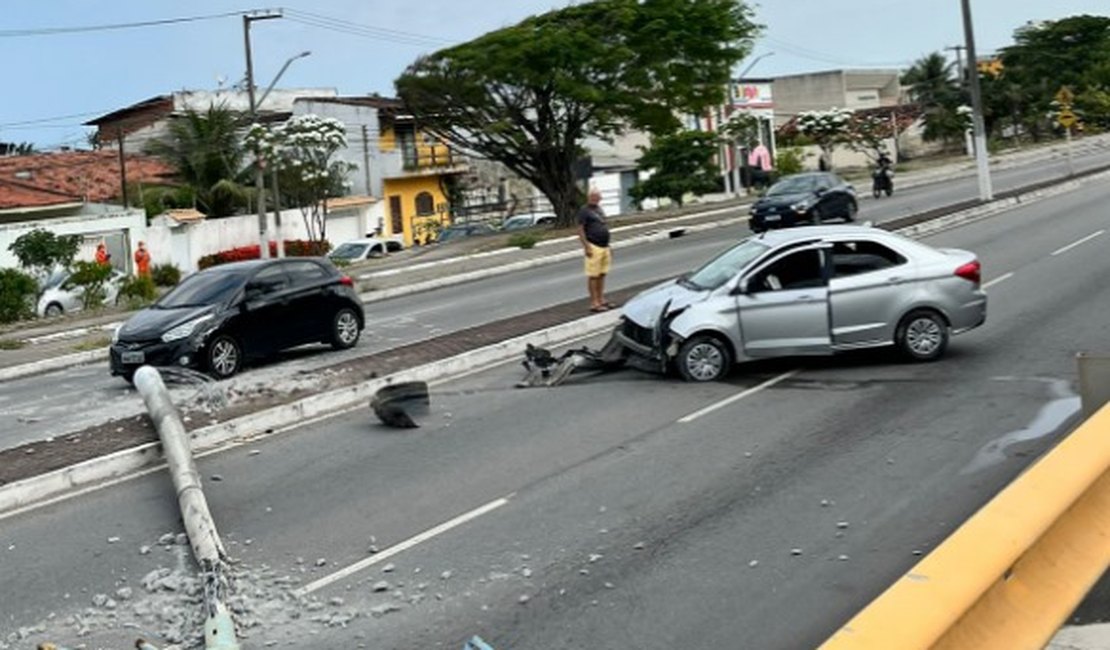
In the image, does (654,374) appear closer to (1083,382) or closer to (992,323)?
(992,323)

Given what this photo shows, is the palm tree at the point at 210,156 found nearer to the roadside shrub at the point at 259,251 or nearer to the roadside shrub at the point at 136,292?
the roadside shrub at the point at 259,251

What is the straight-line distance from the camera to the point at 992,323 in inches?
657

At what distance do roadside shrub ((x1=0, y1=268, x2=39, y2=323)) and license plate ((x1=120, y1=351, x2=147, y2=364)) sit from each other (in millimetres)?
15642

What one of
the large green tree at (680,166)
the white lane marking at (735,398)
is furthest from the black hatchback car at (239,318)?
the large green tree at (680,166)

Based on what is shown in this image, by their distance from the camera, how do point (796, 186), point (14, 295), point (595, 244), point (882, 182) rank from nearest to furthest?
point (595, 244)
point (14, 295)
point (796, 186)
point (882, 182)

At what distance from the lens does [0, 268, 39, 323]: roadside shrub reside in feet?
101

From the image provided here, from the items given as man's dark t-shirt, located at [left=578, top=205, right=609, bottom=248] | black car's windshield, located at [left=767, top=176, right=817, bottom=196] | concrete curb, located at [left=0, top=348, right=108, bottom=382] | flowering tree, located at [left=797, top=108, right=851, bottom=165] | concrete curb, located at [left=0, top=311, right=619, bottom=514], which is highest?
flowering tree, located at [left=797, top=108, right=851, bottom=165]

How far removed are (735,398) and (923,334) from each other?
2511mm

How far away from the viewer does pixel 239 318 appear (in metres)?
17.7

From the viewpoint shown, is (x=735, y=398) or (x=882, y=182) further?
(x=882, y=182)

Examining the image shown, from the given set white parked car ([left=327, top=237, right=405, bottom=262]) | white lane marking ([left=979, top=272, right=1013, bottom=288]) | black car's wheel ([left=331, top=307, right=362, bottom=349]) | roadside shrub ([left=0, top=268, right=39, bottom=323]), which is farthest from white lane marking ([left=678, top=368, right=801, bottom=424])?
white parked car ([left=327, top=237, right=405, bottom=262])

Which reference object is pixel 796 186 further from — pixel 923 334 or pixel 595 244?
pixel 923 334

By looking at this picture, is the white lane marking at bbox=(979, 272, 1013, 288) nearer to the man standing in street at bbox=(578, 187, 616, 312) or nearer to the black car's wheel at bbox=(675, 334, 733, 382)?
the man standing in street at bbox=(578, 187, 616, 312)

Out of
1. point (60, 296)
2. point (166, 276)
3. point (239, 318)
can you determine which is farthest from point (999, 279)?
point (166, 276)
